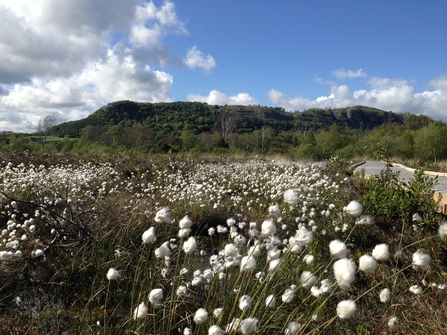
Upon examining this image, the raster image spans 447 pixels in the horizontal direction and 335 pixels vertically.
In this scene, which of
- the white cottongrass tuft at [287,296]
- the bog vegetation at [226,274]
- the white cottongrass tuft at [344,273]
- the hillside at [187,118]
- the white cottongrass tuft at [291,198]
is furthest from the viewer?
the hillside at [187,118]

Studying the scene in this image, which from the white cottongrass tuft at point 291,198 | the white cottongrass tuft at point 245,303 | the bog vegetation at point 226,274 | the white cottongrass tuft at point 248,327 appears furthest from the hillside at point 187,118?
the white cottongrass tuft at point 248,327

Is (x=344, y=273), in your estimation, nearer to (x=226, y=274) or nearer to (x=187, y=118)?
(x=226, y=274)

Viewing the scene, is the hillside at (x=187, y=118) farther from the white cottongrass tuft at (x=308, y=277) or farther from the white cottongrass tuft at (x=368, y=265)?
the white cottongrass tuft at (x=368, y=265)

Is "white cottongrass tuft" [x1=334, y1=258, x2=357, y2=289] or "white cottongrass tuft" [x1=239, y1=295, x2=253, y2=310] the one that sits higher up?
"white cottongrass tuft" [x1=334, y1=258, x2=357, y2=289]

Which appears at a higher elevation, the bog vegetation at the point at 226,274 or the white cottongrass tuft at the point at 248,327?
the white cottongrass tuft at the point at 248,327

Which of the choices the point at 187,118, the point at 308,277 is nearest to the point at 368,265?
the point at 308,277

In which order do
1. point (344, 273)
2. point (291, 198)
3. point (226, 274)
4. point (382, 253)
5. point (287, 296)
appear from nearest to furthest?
point (344, 273) → point (382, 253) → point (287, 296) → point (291, 198) → point (226, 274)

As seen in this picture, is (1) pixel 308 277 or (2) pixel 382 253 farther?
(1) pixel 308 277

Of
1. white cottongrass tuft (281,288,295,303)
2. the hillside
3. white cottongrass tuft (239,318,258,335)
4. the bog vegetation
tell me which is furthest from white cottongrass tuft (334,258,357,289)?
the hillside

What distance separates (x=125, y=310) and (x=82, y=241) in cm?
94

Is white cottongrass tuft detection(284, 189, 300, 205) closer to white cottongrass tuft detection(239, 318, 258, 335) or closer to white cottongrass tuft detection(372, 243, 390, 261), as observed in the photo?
white cottongrass tuft detection(372, 243, 390, 261)

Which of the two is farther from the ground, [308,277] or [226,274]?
[308,277]

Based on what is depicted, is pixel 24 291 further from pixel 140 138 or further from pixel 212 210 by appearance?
pixel 140 138

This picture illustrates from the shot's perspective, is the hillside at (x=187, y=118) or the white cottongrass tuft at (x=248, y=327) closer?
the white cottongrass tuft at (x=248, y=327)
